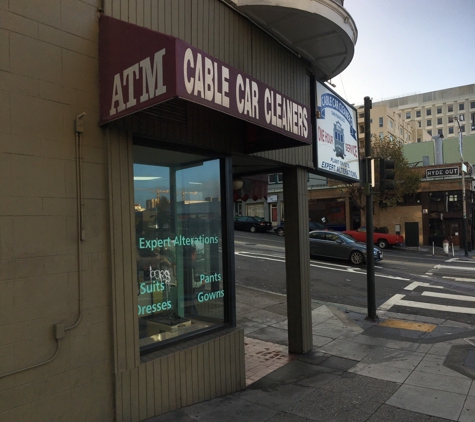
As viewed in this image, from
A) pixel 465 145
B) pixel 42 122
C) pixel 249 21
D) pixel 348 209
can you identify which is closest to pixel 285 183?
pixel 249 21

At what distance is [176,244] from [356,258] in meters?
14.7

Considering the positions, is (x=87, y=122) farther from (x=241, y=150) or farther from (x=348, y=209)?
(x=348, y=209)

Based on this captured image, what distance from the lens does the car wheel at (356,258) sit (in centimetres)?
1803

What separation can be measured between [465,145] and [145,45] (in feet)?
149

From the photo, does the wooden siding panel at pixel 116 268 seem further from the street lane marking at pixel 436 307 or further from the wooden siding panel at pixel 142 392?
the street lane marking at pixel 436 307

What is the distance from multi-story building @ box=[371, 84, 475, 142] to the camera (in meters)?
97.0

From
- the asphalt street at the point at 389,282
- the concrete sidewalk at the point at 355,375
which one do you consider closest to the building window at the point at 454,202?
the asphalt street at the point at 389,282

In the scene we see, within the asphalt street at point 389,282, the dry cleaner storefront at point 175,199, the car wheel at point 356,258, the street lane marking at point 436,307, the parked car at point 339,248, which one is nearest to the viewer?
the dry cleaner storefront at point 175,199

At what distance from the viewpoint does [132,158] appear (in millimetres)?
4219

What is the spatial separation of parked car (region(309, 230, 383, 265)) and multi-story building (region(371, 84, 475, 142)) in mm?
86481

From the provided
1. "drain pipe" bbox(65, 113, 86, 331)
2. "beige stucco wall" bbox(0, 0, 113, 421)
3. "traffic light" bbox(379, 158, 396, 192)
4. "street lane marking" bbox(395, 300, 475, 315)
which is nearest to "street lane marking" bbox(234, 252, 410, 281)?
"street lane marking" bbox(395, 300, 475, 315)

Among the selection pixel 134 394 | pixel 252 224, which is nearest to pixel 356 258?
pixel 252 224

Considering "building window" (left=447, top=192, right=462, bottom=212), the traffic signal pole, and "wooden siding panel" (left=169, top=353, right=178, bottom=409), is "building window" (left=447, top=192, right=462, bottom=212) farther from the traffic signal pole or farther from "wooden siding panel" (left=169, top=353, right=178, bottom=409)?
"wooden siding panel" (left=169, top=353, right=178, bottom=409)

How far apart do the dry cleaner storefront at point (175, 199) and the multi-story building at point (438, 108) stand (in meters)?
100
